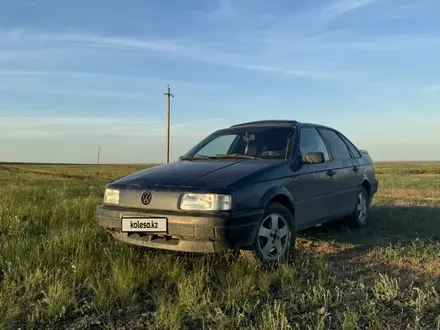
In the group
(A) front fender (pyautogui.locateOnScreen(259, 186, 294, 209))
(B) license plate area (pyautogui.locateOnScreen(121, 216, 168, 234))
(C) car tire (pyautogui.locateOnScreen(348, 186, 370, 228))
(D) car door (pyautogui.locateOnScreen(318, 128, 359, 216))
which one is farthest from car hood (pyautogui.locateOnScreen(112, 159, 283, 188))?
(C) car tire (pyautogui.locateOnScreen(348, 186, 370, 228))

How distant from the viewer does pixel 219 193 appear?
376 centimetres

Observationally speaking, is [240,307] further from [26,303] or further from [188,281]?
[26,303]

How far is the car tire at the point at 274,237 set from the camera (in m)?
4.03

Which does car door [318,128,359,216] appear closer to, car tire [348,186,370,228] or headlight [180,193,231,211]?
car tire [348,186,370,228]

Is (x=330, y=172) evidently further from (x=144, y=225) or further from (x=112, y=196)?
(x=112, y=196)

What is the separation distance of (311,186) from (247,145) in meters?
0.92

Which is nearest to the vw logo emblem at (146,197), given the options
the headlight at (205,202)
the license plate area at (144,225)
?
the license plate area at (144,225)

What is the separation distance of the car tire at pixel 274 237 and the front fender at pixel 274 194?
0.10 meters

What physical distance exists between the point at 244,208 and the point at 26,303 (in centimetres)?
192

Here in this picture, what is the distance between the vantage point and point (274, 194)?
4203mm

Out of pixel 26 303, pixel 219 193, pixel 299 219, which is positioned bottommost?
pixel 26 303

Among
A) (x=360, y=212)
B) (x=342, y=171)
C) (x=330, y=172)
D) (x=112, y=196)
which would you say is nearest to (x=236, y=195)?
(x=112, y=196)

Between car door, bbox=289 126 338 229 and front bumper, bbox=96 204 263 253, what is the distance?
3.07ft

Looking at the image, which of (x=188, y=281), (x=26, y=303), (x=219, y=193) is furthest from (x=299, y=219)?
(x=26, y=303)
